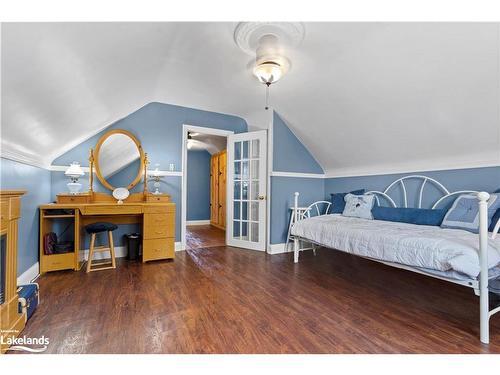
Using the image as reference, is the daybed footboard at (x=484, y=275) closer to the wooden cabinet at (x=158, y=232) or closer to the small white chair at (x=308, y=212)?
the small white chair at (x=308, y=212)

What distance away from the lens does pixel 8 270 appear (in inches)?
57.2

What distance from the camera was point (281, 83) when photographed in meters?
2.92

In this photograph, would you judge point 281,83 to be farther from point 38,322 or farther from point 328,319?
point 38,322

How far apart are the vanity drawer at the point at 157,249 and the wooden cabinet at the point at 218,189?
8.59ft

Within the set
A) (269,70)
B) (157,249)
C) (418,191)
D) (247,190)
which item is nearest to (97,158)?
(157,249)

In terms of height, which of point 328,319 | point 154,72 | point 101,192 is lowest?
point 328,319

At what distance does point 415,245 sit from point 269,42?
205 centimetres

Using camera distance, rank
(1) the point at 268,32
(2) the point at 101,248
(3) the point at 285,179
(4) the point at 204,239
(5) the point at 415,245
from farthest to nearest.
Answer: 1. (4) the point at 204,239
2. (3) the point at 285,179
3. (2) the point at 101,248
4. (1) the point at 268,32
5. (5) the point at 415,245

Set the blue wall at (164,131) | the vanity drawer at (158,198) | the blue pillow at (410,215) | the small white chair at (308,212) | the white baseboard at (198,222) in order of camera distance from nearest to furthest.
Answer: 1. the blue pillow at (410,215)
2. the vanity drawer at (158,198)
3. the blue wall at (164,131)
4. the small white chair at (308,212)
5. the white baseboard at (198,222)

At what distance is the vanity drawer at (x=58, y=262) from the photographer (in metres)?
2.58

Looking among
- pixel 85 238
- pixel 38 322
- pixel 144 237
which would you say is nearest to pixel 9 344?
pixel 38 322

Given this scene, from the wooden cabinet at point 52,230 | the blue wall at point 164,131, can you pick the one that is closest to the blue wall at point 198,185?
the blue wall at point 164,131

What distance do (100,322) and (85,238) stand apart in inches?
72.7

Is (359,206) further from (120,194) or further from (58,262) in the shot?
(58,262)
